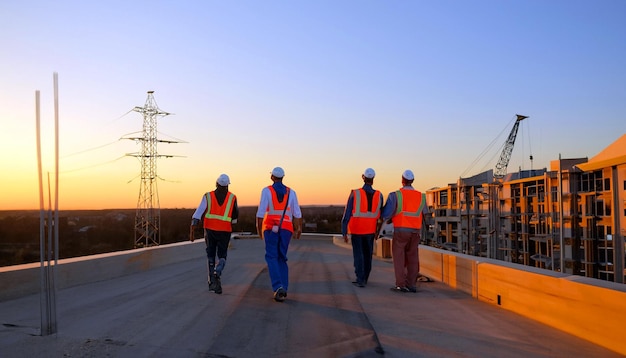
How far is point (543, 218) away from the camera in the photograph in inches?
1048

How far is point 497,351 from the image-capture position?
490cm

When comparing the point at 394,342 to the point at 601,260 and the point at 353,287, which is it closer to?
the point at 353,287

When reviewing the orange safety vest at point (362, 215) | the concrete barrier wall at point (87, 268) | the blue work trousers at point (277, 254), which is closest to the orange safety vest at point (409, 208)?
the orange safety vest at point (362, 215)

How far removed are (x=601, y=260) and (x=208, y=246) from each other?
1982 centimetres

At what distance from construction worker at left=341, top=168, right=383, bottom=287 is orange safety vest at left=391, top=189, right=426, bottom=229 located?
461 millimetres

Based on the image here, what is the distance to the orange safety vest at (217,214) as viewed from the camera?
873 centimetres

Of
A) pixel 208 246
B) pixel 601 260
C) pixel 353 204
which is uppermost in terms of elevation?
pixel 353 204

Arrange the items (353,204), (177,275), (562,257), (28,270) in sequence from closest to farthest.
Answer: (28,270), (353,204), (177,275), (562,257)

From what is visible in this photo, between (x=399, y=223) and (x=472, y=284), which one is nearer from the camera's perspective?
(x=472, y=284)

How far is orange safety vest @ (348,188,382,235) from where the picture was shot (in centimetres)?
937

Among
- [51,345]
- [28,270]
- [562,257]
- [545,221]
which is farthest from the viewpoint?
[545,221]

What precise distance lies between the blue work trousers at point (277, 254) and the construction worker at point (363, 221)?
64.6 inches

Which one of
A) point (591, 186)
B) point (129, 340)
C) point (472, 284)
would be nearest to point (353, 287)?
point (472, 284)

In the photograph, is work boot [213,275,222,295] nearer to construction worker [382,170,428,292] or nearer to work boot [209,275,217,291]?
work boot [209,275,217,291]
